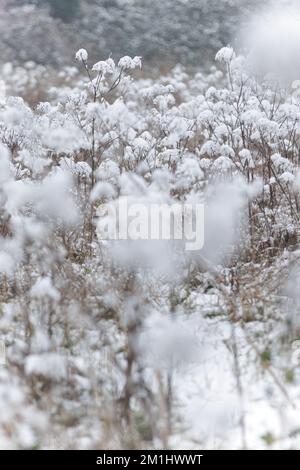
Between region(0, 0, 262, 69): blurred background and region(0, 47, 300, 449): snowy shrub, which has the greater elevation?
region(0, 0, 262, 69): blurred background

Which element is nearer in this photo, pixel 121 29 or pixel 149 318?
pixel 149 318

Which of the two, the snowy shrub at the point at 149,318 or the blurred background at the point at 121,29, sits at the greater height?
the blurred background at the point at 121,29

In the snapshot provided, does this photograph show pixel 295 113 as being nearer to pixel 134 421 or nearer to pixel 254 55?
pixel 254 55

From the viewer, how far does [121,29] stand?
21.6 meters

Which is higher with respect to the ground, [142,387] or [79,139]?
[79,139]

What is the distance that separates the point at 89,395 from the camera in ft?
9.09

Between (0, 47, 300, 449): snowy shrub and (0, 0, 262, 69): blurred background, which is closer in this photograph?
(0, 47, 300, 449): snowy shrub

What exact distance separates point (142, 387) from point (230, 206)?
4.20 ft

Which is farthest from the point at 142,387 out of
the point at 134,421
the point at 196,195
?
the point at 196,195

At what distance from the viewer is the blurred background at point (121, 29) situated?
18.9 meters

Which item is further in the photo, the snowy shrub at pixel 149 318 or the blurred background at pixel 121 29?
the blurred background at pixel 121 29

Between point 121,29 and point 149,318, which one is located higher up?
point 121,29

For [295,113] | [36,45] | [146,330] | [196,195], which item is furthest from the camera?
[36,45]

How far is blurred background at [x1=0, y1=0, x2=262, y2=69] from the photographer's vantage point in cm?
1894
